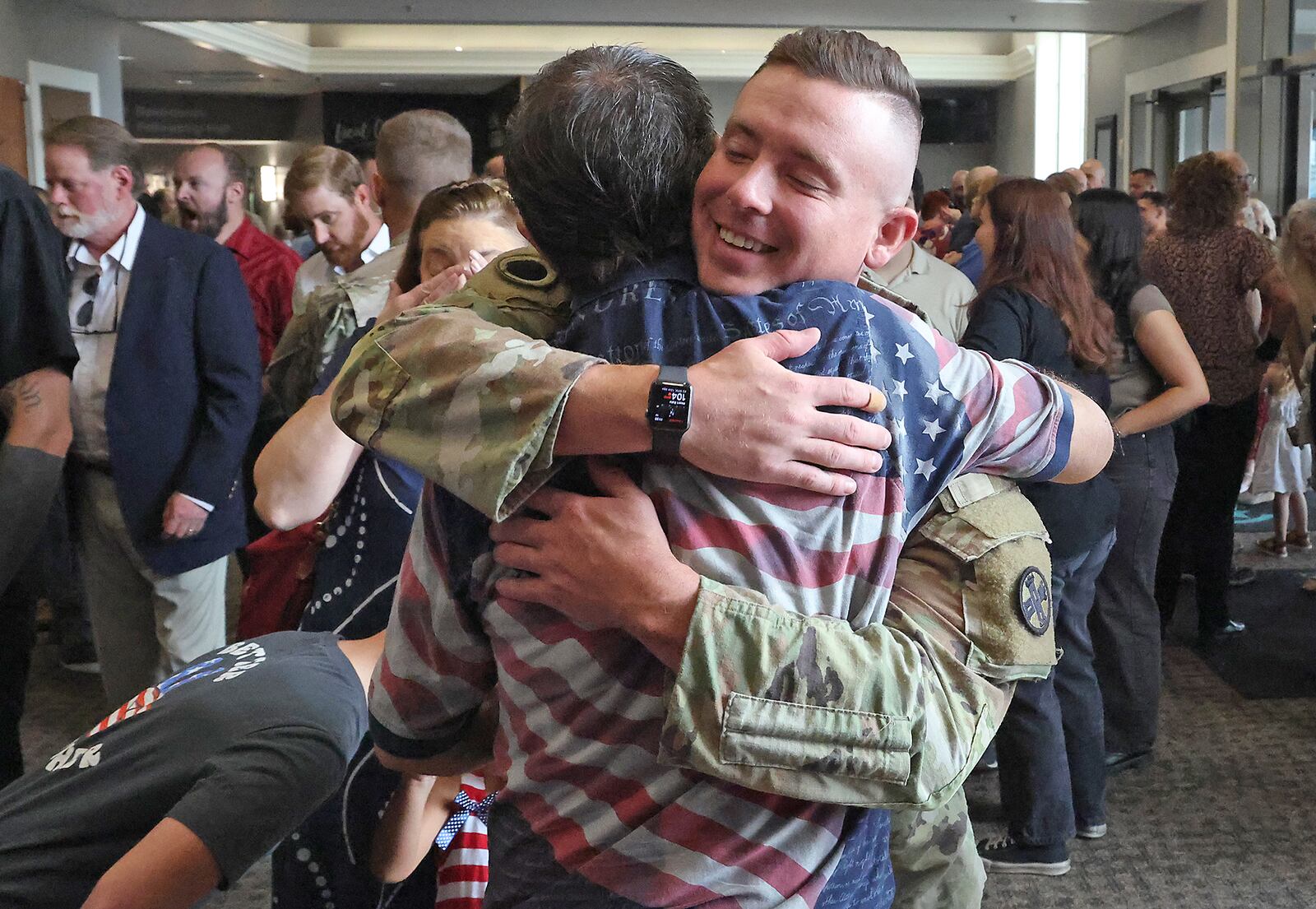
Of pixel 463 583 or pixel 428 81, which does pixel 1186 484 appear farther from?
pixel 428 81

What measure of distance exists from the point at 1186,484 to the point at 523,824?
4114 millimetres

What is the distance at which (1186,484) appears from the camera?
4516mm

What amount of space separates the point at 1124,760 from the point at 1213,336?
1.66 metres

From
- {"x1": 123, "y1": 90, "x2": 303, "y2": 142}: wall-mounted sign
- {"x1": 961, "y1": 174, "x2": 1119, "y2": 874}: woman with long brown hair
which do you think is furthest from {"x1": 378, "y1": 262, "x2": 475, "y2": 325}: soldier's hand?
{"x1": 123, "y1": 90, "x2": 303, "y2": 142}: wall-mounted sign

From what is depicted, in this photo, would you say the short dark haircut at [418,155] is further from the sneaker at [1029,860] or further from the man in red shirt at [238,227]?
the sneaker at [1029,860]

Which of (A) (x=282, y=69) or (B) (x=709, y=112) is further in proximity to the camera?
(A) (x=282, y=69)

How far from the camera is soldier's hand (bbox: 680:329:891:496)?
0.85m

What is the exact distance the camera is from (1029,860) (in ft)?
9.77

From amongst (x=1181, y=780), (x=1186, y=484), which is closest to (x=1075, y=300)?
(x=1181, y=780)

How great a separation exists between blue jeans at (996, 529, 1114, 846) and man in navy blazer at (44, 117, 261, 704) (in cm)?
211

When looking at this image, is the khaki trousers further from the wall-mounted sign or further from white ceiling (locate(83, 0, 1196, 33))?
the wall-mounted sign

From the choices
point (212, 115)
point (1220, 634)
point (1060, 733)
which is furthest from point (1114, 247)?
point (212, 115)

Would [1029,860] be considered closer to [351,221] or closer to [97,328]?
[97,328]

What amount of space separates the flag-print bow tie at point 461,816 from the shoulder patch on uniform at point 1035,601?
961mm
